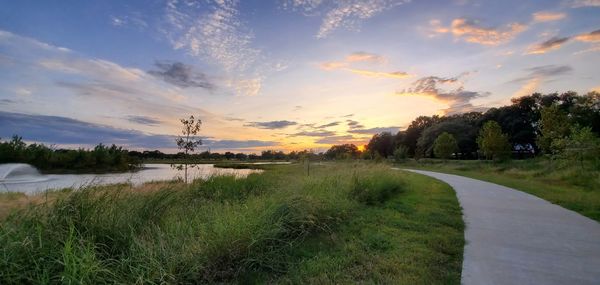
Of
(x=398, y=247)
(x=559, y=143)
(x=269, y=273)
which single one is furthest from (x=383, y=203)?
(x=559, y=143)

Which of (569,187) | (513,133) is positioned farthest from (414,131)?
(569,187)

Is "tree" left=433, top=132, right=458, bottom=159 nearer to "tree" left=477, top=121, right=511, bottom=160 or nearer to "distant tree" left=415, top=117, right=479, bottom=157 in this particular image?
"tree" left=477, top=121, right=511, bottom=160

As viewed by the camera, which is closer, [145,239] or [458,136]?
[145,239]

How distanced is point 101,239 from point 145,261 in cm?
103

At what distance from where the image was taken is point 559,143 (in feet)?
58.6

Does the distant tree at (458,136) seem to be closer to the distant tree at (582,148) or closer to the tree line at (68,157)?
the distant tree at (582,148)

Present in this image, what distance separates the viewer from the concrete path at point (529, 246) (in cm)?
399

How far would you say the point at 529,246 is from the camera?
5.23 meters

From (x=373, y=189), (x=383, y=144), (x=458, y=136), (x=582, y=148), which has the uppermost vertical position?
(x=458, y=136)

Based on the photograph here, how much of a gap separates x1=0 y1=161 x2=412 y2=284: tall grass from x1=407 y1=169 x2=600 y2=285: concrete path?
273cm

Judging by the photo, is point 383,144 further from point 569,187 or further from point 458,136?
point 569,187

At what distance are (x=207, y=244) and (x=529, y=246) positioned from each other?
497 cm

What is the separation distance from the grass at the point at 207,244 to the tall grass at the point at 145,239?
1 centimetres

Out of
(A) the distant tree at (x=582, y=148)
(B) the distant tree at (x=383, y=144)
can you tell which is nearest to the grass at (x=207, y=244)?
(A) the distant tree at (x=582, y=148)
